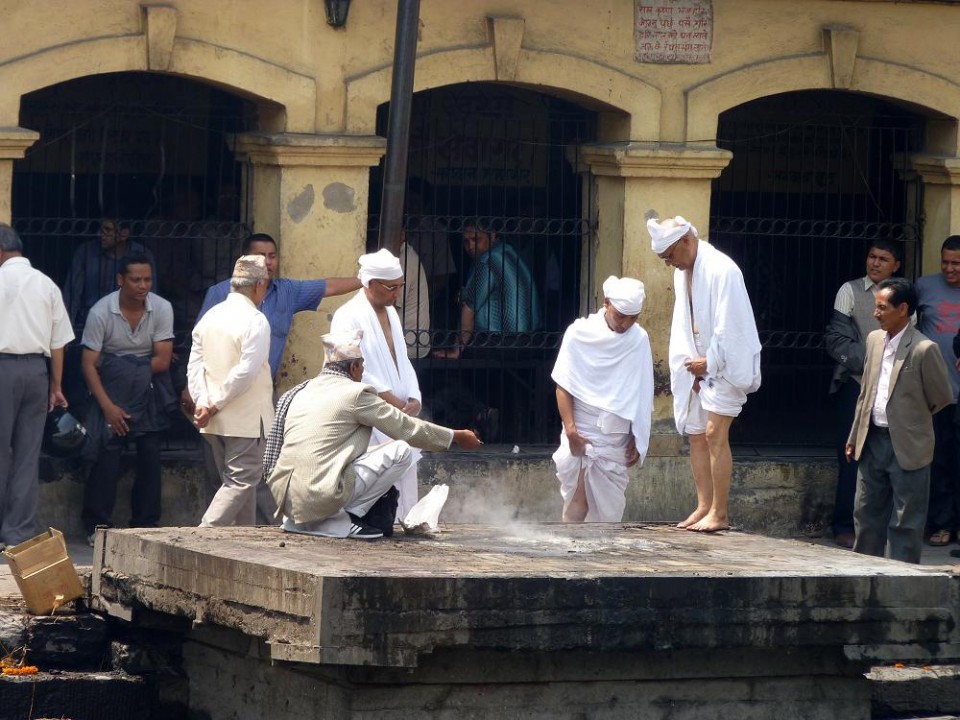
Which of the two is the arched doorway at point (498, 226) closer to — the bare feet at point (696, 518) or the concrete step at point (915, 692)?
the bare feet at point (696, 518)

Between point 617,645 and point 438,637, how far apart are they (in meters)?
0.77

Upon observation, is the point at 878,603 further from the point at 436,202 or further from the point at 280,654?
the point at 436,202

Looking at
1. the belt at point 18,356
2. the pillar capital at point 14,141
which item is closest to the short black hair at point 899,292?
the belt at point 18,356

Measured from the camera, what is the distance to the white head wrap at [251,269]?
10.3 m

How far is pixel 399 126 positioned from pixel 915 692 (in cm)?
391

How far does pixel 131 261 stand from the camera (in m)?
10.9

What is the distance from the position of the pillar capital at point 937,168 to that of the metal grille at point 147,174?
427 centimetres

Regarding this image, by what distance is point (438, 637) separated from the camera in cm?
774

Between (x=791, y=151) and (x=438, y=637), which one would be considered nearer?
(x=438, y=637)

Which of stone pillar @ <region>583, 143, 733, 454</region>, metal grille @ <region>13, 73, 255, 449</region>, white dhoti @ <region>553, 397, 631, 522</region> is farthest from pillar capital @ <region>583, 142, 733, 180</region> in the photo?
metal grille @ <region>13, 73, 255, 449</region>

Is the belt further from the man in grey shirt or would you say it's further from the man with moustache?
the man with moustache

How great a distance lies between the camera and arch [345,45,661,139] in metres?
11.6

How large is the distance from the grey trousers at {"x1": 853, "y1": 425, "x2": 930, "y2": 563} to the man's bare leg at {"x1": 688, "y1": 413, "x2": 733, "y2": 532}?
99 centimetres

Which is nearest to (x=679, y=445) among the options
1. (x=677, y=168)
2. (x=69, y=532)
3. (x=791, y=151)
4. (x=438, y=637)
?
(x=677, y=168)
